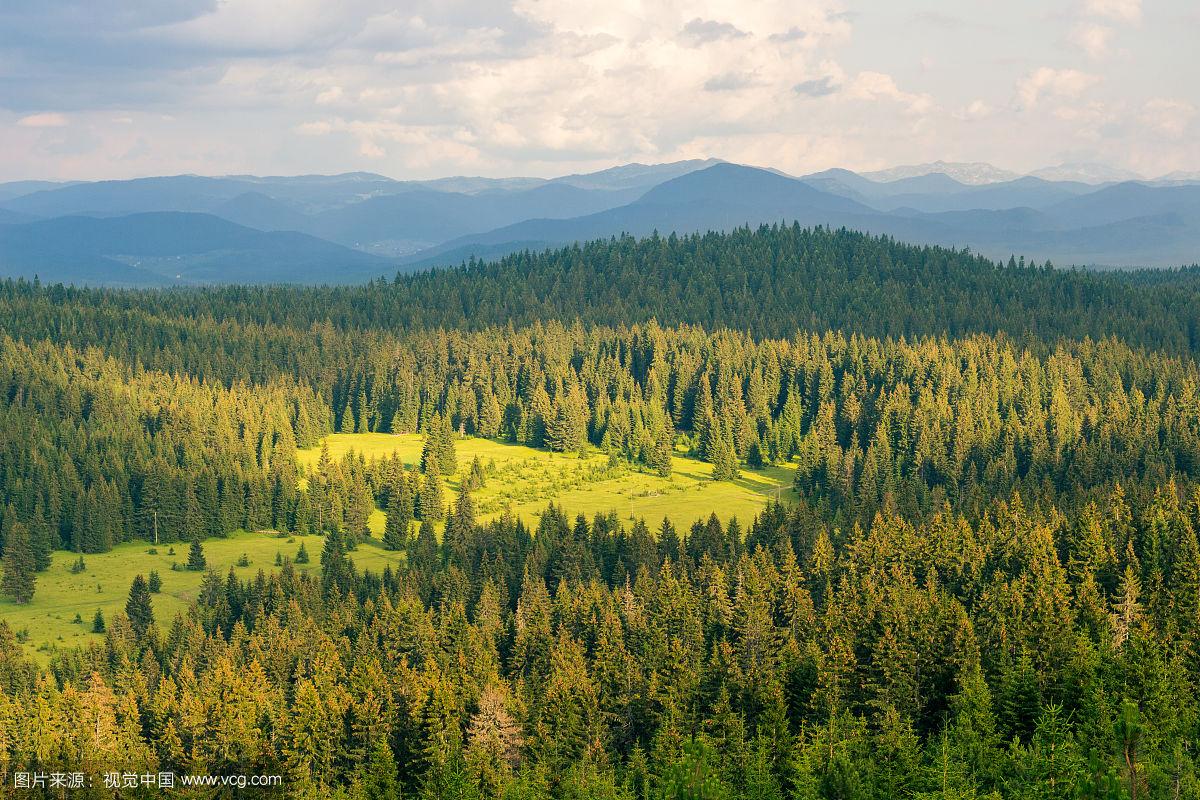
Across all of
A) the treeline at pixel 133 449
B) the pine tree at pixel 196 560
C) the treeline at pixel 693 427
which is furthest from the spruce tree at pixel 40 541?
the pine tree at pixel 196 560

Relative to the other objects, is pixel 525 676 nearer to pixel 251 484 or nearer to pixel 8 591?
pixel 8 591

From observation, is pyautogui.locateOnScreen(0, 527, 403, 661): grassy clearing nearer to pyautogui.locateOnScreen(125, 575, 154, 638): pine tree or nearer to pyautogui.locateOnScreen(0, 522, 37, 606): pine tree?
pyautogui.locateOnScreen(0, 522, 37, 606): pine tree

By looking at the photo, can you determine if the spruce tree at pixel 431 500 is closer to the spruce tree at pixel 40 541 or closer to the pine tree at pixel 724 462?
the pine tree at pixel 724 462

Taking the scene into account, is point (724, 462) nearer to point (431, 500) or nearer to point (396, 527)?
point (431, 500)

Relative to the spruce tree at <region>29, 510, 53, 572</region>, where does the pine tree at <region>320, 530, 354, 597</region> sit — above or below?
above

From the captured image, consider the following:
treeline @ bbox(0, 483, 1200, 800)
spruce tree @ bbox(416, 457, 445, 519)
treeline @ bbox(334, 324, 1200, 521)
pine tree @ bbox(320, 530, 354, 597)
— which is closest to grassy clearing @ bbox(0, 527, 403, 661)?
pine tree @ bbox(320, 530, 354, 597)
